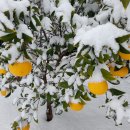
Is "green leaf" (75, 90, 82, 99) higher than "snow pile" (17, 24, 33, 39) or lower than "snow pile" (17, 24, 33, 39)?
lower

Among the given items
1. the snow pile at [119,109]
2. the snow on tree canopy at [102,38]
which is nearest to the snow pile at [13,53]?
the snow on tree canopy at [102,38]

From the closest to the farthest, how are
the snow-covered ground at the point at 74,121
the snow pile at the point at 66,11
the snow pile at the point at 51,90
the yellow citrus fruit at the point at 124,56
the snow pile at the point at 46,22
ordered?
1. the yellow citrus fruit at the point at 124,56
2. the snow pile at the point at 66,11
3. the snow pile at the point at 46,22
4. the snow pile at the point at 51,90
5. the snow-covered ground at the point at 74,121

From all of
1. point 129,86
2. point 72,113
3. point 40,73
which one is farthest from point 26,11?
point 129,86

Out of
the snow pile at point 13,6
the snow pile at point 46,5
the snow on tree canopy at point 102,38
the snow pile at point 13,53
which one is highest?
the snow pile at point 13,6

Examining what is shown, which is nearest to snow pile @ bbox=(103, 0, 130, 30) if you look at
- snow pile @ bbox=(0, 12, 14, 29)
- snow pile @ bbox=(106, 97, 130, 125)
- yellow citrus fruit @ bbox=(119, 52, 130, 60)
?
yellow citrus fruit @ bbox=(119, 52, 130, 60)

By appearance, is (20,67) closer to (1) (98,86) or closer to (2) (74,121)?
(1) (98,86)

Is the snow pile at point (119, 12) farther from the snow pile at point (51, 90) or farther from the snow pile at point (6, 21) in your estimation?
the snow pile at point (51, 90)

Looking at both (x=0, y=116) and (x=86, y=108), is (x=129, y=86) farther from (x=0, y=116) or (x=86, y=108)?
(x=0, y=116)

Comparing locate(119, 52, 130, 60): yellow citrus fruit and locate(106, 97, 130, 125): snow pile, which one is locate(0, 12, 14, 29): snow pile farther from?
locate(106, 97, 130, 125): snow pile

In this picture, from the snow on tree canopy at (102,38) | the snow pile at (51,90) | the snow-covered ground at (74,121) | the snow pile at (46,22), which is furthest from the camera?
the snow-covered ground at (74,121)

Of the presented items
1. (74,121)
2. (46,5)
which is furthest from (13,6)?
(74,121)

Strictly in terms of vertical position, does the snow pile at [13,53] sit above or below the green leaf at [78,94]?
above

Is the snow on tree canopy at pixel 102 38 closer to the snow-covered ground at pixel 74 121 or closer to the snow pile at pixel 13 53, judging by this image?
the snow pile at pixel 13 53

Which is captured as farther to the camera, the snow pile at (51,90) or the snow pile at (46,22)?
the snow pile at (51,90)
